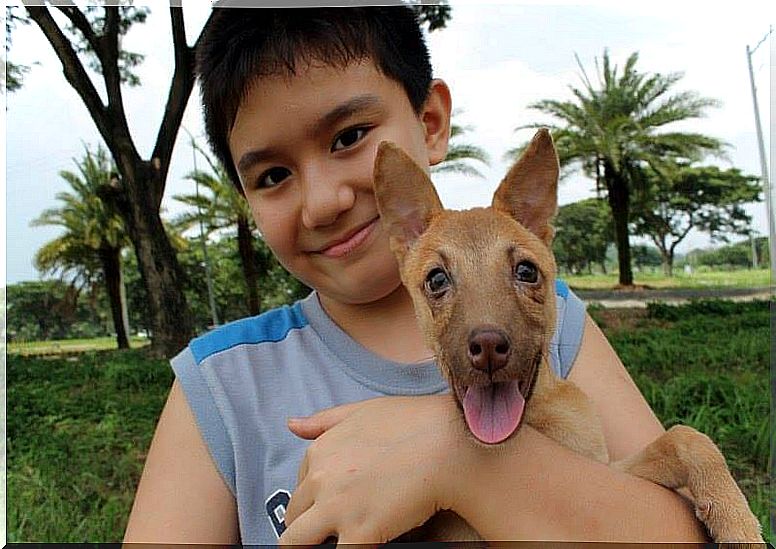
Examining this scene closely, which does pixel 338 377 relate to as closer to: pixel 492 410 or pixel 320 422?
pixel 320 422

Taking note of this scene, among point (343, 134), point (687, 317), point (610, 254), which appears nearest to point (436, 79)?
point (343, 134)

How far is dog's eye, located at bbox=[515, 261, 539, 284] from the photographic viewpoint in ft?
2.62

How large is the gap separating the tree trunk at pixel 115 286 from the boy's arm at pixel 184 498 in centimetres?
116

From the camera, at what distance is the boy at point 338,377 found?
34.5 inches

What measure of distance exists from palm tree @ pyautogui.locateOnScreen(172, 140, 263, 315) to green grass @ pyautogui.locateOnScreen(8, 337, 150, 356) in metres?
0.55

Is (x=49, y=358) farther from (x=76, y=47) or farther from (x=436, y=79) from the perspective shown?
(x=436, y=79)

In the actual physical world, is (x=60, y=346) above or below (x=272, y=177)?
below

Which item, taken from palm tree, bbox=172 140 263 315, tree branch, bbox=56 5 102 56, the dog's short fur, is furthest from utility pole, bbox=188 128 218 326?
the dog's short fur

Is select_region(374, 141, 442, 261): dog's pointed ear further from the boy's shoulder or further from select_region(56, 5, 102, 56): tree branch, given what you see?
select_region(56, 5, 102, 56): tree branch

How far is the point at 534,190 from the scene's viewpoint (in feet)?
2.81

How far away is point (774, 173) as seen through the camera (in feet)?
4.98

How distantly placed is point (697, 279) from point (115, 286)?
1.66m

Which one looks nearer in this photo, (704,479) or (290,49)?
(704,479)

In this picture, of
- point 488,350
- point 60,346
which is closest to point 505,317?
point 488,350
